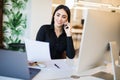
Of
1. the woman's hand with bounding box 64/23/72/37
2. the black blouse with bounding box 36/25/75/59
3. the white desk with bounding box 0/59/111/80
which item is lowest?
the white desk with bounding box 0/59/111/80

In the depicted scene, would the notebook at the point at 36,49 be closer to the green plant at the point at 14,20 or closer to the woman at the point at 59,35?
the woman at the point at 59,35

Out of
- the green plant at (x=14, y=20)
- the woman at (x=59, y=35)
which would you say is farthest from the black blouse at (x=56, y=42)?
the green plant at (x=14, y=20)

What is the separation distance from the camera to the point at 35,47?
80.8 inches

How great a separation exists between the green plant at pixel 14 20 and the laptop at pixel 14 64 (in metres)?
2.43

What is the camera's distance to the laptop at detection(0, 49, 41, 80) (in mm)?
1497

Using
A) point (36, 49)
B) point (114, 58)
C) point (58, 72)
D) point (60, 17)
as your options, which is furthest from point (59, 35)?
point (114, 58)

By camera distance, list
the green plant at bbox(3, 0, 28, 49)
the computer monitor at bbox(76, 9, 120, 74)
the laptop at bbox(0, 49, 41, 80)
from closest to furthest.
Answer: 1. the computer monitor at bbox(76, 9, 120, 74)
2. the laptop at bbox(0, 49, 41, 80)
3. the green plant at bbox(3, 0, 28, 49)

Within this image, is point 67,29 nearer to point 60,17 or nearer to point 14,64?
point 60,17

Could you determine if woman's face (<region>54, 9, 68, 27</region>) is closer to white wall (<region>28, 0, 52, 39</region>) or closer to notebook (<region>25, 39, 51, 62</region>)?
notebook (<region>25, 39, 51, 62</region>)

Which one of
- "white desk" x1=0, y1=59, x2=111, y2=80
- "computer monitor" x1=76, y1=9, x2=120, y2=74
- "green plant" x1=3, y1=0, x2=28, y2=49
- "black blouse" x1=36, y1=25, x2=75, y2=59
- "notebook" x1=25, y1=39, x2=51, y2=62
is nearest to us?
"computer monitor" x1=76, y1=9, x2=120, y2=74

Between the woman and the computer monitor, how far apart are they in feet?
3.06

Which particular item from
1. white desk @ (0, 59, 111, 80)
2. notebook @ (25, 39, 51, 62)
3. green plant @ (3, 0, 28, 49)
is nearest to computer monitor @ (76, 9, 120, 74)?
white desk @ (0, 59, 111, 80)

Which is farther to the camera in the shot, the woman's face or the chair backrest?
the woman's face

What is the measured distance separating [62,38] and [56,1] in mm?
3602
